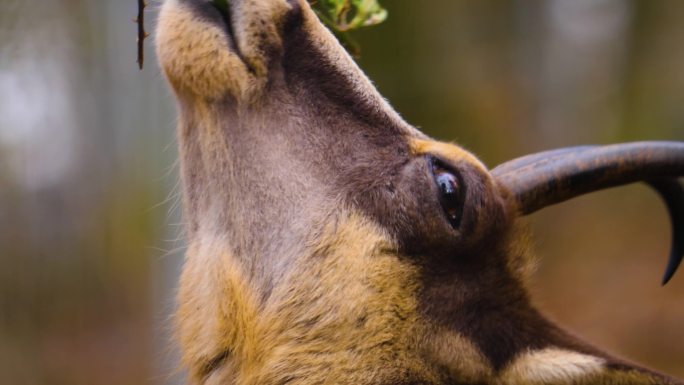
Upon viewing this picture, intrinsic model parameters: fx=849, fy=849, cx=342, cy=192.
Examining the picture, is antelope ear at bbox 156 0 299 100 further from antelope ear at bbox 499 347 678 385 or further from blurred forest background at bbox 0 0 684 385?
antelope ear at bbox 499 347 678 385

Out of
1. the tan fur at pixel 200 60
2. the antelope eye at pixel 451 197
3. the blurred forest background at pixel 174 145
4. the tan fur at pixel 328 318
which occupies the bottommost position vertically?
the blurred forest background at pixel 174 145

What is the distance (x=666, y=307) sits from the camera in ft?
29.0

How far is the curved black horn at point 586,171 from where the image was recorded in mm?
3008

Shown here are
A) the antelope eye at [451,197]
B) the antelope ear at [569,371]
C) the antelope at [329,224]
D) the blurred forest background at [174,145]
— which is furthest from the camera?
the blurred forest background at [174,145]

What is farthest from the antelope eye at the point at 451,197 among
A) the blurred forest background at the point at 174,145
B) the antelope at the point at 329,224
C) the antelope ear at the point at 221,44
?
the blurred forest background at the point at 174,145

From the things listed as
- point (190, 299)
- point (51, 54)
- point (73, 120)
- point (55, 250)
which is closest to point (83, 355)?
point (55, 250)

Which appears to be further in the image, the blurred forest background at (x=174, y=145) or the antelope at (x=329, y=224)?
the blurred forest background at (x=174, y=145)

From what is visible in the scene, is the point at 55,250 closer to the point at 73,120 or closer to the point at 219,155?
the point at 73,120

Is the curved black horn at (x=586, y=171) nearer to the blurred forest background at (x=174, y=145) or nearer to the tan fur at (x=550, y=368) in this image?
the tan fur at (x=550, y=368)

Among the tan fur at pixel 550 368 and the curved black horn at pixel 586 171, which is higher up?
the curved black horn at pixel 586 171

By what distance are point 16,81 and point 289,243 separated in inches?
82.4

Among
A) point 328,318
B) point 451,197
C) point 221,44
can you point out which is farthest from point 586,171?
point 221,44

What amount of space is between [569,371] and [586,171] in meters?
0.72

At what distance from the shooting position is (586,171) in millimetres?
3027
